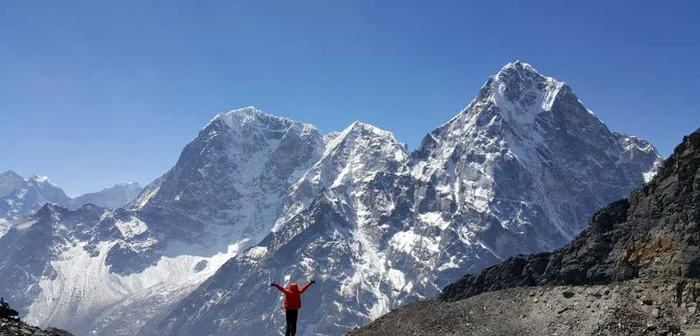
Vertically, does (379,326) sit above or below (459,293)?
below

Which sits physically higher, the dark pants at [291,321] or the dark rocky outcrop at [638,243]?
the dark rocky outcrop at [638,243]

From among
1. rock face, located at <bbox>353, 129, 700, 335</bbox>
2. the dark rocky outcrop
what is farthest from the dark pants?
the dark rocky outcrop

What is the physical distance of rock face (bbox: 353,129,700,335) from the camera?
44.2 meters

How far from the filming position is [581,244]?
3049 inches

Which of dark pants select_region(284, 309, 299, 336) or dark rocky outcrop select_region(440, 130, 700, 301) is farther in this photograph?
dark rocky outcrop select_region(440, 130, 700, 301)

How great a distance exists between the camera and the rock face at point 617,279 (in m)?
44.2

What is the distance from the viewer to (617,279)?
198ft

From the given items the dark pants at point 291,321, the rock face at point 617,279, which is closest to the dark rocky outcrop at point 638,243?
the rock face at point 617,279

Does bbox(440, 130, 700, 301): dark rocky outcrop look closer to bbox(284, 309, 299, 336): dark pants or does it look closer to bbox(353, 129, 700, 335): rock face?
bbox(353, 129, 700, 335): rock face

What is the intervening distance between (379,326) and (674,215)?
29.6 m

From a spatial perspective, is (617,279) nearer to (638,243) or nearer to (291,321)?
(638,243)

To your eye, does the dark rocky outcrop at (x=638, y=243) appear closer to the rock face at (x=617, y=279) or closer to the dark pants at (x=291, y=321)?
the rock face at (x=617, y=279)

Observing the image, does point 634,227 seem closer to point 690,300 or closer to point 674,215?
point 674,215

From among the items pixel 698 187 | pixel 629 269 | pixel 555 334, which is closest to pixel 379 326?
pixel 555 334
